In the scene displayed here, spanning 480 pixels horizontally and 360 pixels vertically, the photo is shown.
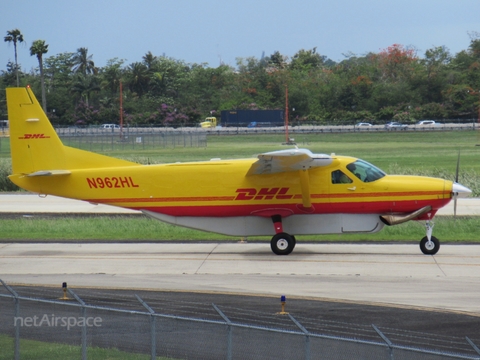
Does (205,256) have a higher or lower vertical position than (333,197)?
lower

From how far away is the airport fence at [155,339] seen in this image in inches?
357

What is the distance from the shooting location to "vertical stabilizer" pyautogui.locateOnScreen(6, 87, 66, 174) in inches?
887

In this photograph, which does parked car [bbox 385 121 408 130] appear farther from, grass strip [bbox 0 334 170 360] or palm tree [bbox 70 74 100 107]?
grass strip [bbox 0 334 170 360]

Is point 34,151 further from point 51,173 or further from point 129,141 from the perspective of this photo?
point 129,141

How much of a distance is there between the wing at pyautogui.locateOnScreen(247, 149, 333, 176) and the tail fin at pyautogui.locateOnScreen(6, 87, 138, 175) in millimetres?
4289

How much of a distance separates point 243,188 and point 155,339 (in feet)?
40.3

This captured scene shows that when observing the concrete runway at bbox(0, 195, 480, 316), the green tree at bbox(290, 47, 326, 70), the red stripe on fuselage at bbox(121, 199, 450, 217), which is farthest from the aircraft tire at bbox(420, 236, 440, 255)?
the green tree at bbox(290, 47, 326, 70)

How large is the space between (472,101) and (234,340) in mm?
90042

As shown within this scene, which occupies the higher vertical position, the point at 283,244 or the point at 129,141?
the point at 129,141

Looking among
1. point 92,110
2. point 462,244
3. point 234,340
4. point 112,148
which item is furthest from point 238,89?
point 234,340

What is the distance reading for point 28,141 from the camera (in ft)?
74.1

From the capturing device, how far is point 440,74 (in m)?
102

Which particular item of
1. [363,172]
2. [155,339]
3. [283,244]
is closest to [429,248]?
[363,172]

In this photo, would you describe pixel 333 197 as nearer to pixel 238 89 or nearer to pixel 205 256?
pixel 205 256
